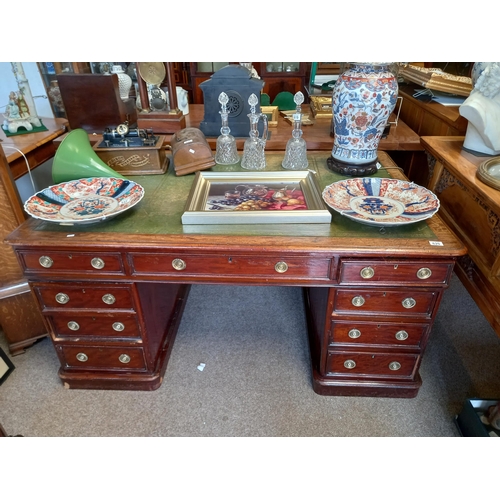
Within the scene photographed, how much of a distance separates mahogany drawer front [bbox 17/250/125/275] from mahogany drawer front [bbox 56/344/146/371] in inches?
14.6

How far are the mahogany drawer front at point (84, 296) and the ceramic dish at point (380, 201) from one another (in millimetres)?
800

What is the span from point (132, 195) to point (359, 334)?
97cm

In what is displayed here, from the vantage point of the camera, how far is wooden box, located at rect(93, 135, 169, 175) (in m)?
1.57

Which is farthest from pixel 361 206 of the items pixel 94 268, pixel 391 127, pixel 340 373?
pixel 391 127

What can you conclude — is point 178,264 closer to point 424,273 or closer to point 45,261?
point 45,261

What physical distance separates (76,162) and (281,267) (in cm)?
89

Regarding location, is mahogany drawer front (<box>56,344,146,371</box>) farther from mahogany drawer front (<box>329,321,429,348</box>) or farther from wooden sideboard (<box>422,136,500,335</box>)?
wooden sideboard (<box>422,136,500,335</box>)

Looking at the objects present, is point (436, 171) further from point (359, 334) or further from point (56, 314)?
point (56, 314)

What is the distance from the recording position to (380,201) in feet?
4.36

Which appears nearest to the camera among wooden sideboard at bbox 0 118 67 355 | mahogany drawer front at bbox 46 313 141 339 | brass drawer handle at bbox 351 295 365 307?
brass drawer handle at bbox 351 295 365 307

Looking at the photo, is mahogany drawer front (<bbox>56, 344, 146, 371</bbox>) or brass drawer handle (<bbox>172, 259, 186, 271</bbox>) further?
mahogany drawer front (<bbox>56, 344, 146, 371</bbox>)

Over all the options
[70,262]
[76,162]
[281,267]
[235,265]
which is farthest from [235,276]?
[76,162]

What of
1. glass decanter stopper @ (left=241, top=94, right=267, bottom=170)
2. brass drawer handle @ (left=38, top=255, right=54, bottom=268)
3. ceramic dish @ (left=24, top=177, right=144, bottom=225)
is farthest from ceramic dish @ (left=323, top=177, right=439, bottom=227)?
brass drawer handle @ (left=38, top=255, right=54, bottom=268)

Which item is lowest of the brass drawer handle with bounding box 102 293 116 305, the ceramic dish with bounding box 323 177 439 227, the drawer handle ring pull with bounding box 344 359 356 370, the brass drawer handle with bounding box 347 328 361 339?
the drawer handle ring pull with bounding box 344 359 356 370
